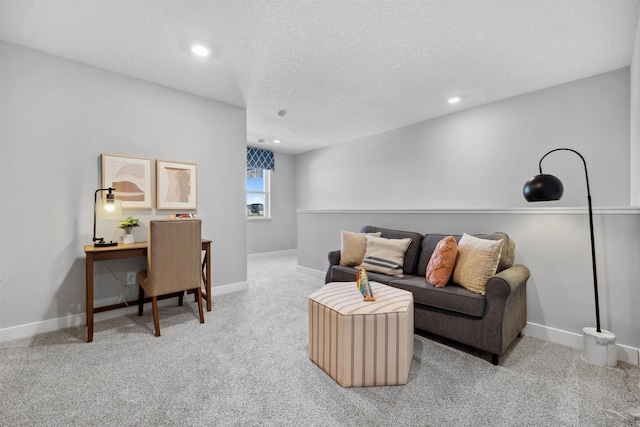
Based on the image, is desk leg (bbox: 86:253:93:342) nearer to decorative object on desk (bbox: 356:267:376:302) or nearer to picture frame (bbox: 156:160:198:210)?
picture frame (bbox: 156:160:198:210)

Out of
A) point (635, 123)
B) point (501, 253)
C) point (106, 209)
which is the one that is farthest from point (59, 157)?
point (635, 123)

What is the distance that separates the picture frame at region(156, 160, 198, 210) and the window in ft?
9.26

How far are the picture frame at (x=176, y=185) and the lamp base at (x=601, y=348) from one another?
388 centimetres

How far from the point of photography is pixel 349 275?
2.88m

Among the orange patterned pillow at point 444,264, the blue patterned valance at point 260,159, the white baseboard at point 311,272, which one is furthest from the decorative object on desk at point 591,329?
the blue patterned valance at point 260,159

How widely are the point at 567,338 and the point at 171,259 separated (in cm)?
345

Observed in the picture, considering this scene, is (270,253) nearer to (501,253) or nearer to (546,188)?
(501,253)

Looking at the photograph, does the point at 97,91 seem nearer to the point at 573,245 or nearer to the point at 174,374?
the point at 174,374

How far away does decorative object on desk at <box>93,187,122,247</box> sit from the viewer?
96.7 inches

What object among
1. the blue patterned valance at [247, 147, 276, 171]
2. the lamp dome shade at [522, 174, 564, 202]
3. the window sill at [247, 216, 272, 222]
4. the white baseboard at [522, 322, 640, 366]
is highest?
the blue patterned valance at [247, 147, 276, 171]

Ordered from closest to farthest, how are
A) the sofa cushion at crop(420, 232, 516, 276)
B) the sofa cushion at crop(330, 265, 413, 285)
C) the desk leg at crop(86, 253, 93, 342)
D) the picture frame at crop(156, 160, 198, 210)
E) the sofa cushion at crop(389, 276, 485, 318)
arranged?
the sofa cushion at crop(389, 276, 485, 318)
the desk leg at crop(86, 253, 93, 342)
the sofa cushion at crop(420, 232, 516, 276)
the sofa cushion at crop(330, 265, 413, 285)
the picture frame at crop(156, 160, 198, 210)

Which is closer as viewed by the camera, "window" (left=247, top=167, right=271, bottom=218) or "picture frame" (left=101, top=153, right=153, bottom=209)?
"picture frame" (left=101, top=153, right=153, bottom=209)

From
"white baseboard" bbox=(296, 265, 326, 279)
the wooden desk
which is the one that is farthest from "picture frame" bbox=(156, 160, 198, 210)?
"white baseboard" bbox=(296, 265, 326, 279)

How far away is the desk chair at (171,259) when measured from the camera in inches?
91.7
